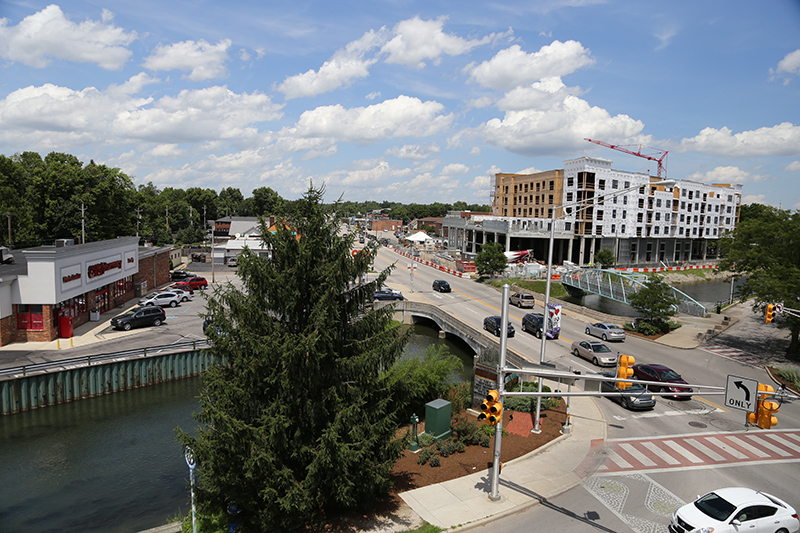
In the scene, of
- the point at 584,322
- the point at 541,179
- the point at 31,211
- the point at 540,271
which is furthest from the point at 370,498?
the point at 541,179

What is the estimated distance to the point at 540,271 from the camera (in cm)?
6919

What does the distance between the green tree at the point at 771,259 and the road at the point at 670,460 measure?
4327 millimetres

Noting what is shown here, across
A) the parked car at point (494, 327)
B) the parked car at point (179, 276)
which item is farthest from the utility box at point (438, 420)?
the parked car at point (179, 276)

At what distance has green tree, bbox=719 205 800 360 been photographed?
3225cm

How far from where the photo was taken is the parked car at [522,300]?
161ft

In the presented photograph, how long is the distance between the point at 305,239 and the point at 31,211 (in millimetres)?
78525

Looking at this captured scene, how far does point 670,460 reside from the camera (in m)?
18.5

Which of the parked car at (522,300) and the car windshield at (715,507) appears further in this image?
the parked car at (522,300)

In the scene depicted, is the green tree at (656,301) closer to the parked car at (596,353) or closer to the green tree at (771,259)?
the green tree at (771,259)

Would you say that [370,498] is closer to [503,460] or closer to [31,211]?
[503,460]

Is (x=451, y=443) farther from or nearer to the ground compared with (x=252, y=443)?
nearer to the ground

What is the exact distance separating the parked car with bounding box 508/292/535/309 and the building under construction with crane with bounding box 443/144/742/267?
33214 mm

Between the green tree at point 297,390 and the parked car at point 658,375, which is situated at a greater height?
the green tree at point 297,390

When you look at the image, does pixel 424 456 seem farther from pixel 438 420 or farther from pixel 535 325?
pixel 535 325
